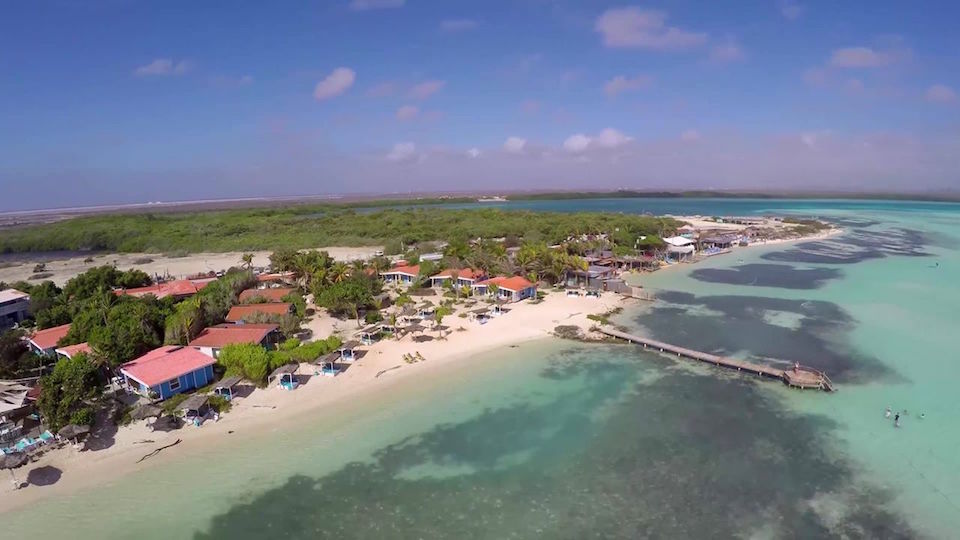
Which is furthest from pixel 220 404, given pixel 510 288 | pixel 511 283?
pixel 511 283

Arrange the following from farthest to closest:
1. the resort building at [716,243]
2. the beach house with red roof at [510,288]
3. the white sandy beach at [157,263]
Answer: the resort building at [716,243] < the white sandy beach at [157,263] < the beach house with red roof at [510,288]

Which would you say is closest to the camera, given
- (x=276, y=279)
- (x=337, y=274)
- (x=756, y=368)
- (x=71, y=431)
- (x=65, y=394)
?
(x=71, y=431)

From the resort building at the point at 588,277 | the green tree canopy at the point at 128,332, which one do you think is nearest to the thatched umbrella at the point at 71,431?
the green tree canopy at the point at 128,332

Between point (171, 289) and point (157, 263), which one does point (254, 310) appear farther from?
point (157, 263)

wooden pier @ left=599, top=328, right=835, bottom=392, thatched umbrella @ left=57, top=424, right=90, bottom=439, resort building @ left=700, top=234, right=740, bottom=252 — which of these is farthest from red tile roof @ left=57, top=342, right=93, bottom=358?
resort building @ left=700, top=234, right=740, bottom=252

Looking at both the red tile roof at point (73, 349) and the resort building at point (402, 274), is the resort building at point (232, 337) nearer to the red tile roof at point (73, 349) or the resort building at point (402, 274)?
the red tile roof at point (73, 349)

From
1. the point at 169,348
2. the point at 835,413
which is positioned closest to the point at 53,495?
the point at 169,348
